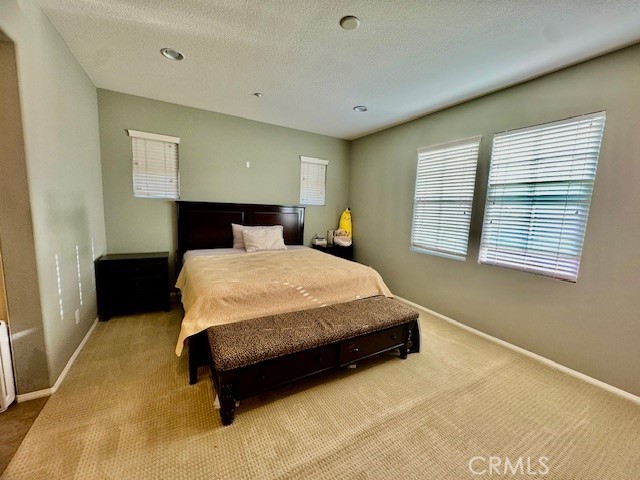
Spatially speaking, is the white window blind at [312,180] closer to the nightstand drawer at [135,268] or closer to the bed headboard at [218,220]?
the bed headboard at [218,220]

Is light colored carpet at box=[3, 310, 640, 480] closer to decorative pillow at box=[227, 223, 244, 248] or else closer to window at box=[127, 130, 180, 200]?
decorative pillow at box=[227, 223, 244, 248]

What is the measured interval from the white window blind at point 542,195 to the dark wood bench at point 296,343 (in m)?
1.31

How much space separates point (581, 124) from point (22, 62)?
3974mm

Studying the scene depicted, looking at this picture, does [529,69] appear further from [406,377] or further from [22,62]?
[22,62]

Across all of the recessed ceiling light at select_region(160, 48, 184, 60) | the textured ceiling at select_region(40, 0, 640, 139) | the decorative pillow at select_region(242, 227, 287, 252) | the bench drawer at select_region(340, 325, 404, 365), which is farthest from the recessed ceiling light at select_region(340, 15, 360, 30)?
the decorative pillow at select_region(242, 227, 287, 252)

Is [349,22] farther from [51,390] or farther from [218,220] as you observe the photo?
[51,390]

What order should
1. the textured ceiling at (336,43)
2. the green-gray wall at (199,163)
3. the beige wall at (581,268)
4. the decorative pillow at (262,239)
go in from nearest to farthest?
the textured ceiling at (336,43), the beige wall at (581,268), the green-gray wall at (199,163), the decorative pillow at (262,239)

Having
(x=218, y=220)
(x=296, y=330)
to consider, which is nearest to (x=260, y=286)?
(x=296, y=330)

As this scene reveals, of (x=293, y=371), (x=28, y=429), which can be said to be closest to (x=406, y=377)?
(x=293, y=371)

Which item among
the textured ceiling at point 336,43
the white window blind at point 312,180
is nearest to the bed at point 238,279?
the white window blind at point 312,180

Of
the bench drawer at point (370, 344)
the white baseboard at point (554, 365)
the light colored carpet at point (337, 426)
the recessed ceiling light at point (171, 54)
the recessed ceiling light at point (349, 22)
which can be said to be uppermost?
the recessed ceiling light at point (349, 22)

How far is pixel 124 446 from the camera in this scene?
53.5 inches

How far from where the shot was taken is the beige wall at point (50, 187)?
1567 millimetres

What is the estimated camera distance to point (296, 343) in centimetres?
169
